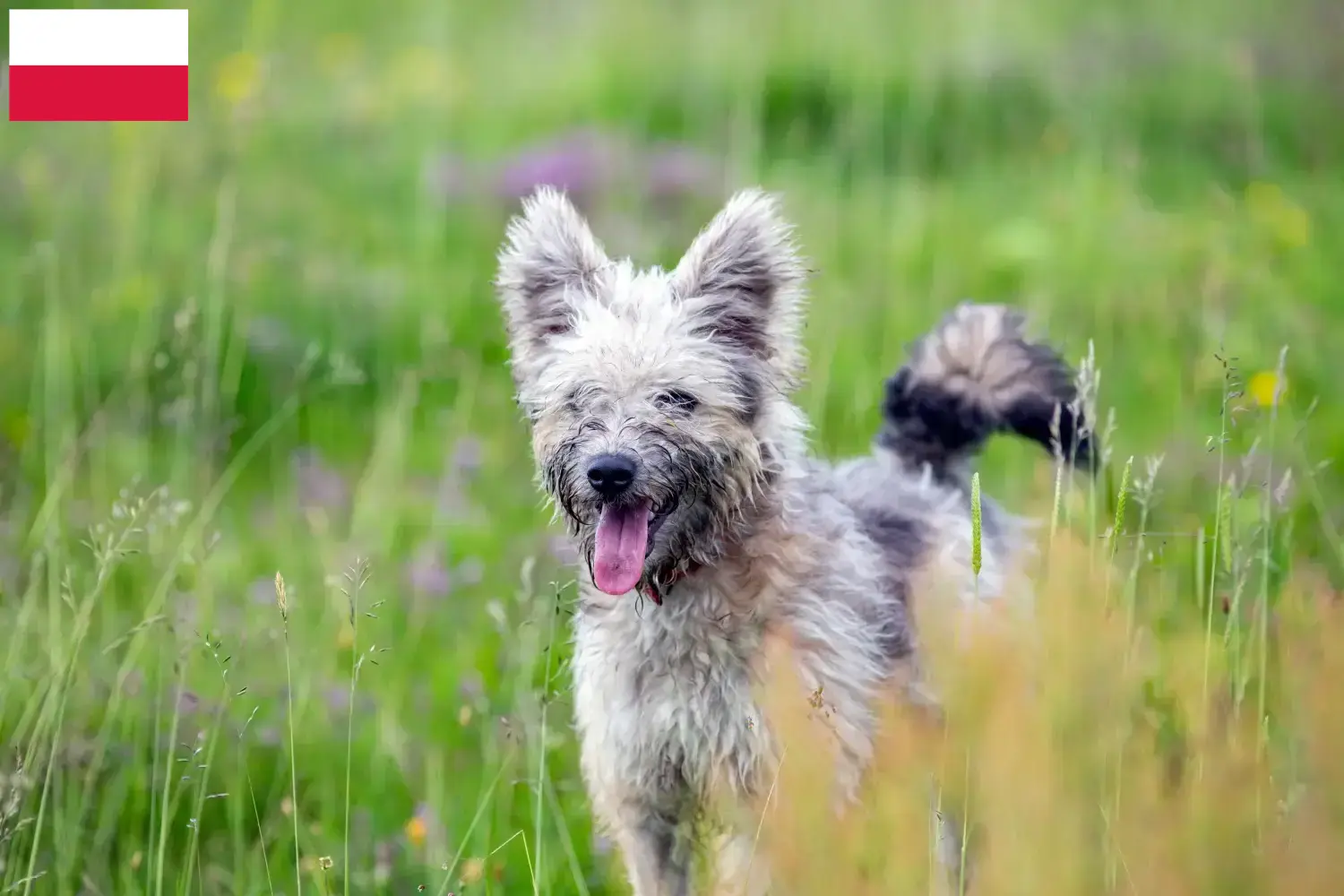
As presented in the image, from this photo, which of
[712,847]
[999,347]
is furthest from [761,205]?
[712,847]

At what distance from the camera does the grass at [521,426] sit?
2467mm

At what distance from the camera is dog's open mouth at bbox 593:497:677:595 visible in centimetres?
358

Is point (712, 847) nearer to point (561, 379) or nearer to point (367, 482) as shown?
point (561, 379)

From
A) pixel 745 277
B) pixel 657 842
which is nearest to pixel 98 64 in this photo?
pixel 745 277

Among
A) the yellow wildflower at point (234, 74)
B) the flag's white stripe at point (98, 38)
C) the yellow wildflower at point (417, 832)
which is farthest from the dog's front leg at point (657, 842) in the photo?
the yellow wildflower at point (234, 74)

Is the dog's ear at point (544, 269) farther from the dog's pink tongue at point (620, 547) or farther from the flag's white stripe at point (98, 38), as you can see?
the flag's white stripe at point (98, 38)

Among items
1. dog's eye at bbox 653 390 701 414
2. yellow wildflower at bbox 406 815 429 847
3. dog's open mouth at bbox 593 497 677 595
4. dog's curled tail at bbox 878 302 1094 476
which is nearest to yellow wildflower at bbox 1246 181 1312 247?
dog's curled tail at bbox 878 302 1094 476

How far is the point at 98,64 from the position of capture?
5.23 meters

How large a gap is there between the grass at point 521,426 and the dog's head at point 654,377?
0.44 m

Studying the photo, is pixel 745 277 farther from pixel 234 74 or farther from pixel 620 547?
pixel 234 74

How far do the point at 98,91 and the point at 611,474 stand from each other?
333 cm

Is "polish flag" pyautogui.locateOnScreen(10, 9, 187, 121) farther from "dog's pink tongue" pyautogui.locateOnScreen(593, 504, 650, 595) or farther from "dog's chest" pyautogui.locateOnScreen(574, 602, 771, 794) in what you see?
"dog's chest" pyautogui.locateOnScreen(574, 602, 771, 794)

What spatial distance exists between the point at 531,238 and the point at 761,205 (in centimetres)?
71

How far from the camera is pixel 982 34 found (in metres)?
11.1
